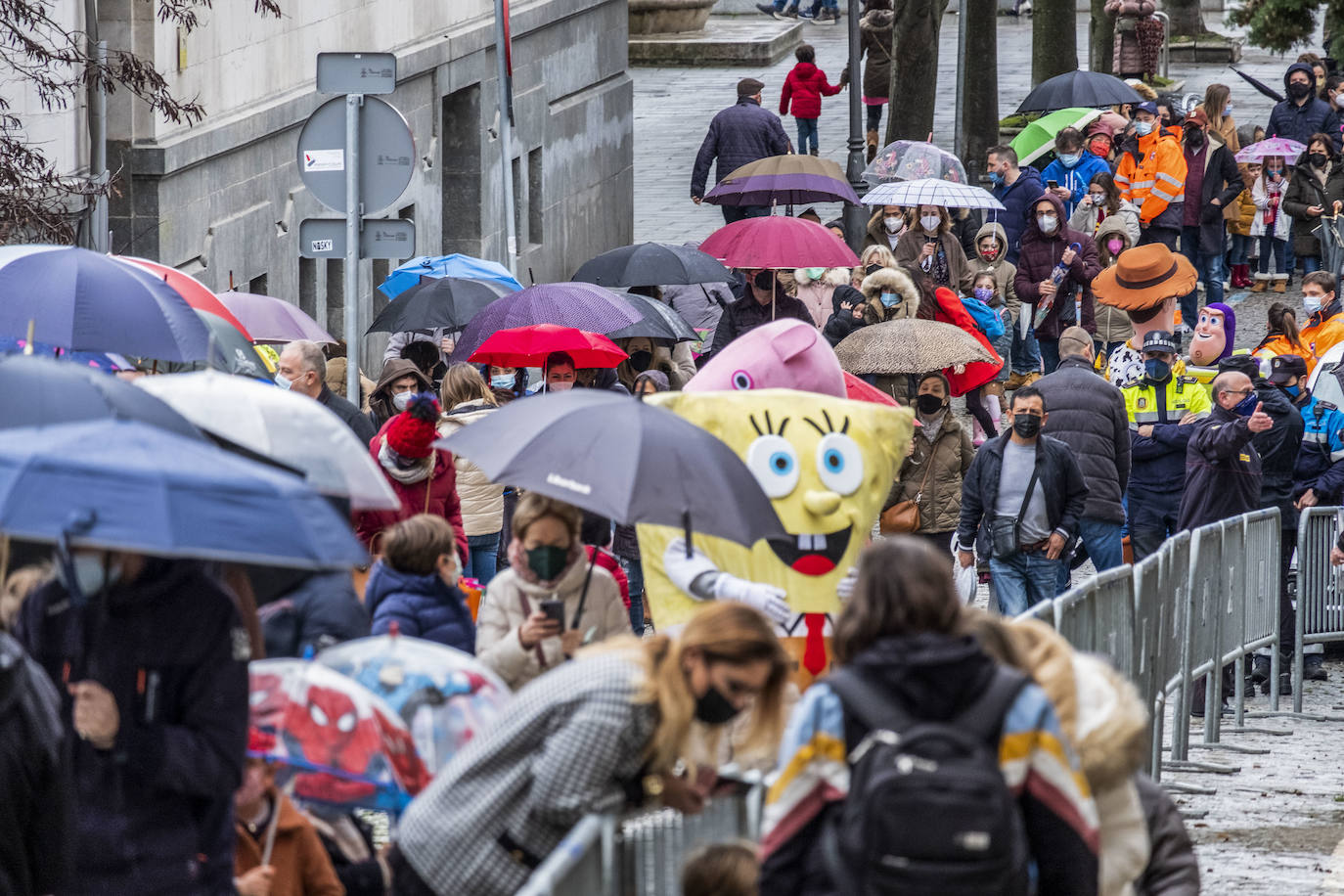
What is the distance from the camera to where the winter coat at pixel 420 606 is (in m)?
7.00

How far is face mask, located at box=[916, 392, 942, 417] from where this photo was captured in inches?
475

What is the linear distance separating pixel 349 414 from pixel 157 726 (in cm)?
517

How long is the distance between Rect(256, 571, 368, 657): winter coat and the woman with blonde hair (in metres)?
1.24

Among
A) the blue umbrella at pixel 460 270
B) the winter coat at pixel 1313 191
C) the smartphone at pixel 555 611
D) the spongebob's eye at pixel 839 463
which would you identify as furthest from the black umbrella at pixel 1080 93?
the smartphone at pixel 555 611

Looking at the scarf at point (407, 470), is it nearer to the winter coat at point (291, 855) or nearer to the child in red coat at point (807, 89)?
the winter coat at point (291, 855)

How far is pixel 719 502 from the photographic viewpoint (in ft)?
21.8

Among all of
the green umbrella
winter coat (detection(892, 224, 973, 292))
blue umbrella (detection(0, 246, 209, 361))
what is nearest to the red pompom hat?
blue umbrella (detection(0, 246, 209, 361))

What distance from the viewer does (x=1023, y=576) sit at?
1164 cm

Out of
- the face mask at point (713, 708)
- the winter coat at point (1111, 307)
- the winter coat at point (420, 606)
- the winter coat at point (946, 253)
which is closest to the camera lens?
the face mask at point (713, 708)

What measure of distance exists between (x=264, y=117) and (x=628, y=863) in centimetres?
1382

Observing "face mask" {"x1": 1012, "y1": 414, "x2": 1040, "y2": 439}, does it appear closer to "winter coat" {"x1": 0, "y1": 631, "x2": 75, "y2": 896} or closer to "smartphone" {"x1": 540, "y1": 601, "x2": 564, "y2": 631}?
"smartphone" {"x1": 540, "y1": 601, "x2": 564, "y2": 631}

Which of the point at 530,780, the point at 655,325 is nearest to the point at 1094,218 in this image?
the point at 655,325

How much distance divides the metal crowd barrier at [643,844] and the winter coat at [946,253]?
12281 mm

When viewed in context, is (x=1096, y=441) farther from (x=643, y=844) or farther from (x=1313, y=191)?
(x=1313, y=191)
